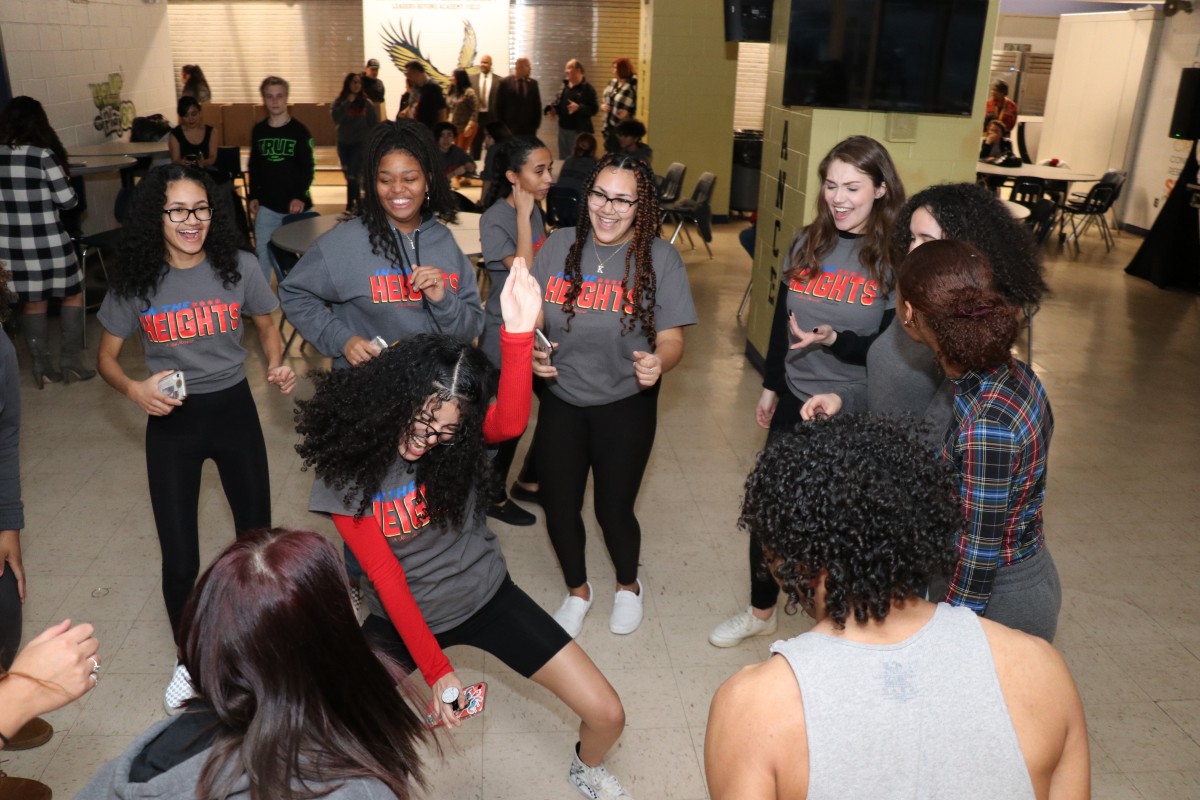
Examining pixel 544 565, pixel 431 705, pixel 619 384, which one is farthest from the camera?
pixel 544 565

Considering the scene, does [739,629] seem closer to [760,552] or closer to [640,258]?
[760,552]

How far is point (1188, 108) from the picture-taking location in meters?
8.77

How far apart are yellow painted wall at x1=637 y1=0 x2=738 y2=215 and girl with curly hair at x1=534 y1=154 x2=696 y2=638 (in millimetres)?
8066

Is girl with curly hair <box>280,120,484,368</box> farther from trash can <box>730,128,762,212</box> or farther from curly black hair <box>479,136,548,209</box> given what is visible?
trash can <box>730,128,762,212</box>

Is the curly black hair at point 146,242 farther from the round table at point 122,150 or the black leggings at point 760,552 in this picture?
the round table at point 122,150

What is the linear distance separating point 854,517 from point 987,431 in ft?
2.08

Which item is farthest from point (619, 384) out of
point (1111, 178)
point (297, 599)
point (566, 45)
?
point (566, 45)

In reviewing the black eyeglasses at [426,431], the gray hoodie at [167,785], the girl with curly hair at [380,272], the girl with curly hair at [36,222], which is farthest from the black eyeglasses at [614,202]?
the girl with curly hair at [36,222]

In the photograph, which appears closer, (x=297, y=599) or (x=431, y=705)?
(x=297, y=599)

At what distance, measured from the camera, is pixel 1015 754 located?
1.23 metres

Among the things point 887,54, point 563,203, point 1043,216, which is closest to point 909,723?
point 887,54

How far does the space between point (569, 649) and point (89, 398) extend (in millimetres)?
4239

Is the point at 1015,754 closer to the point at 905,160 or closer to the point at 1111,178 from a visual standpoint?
the point at 905,160

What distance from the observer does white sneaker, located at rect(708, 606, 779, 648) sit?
3.26 m
